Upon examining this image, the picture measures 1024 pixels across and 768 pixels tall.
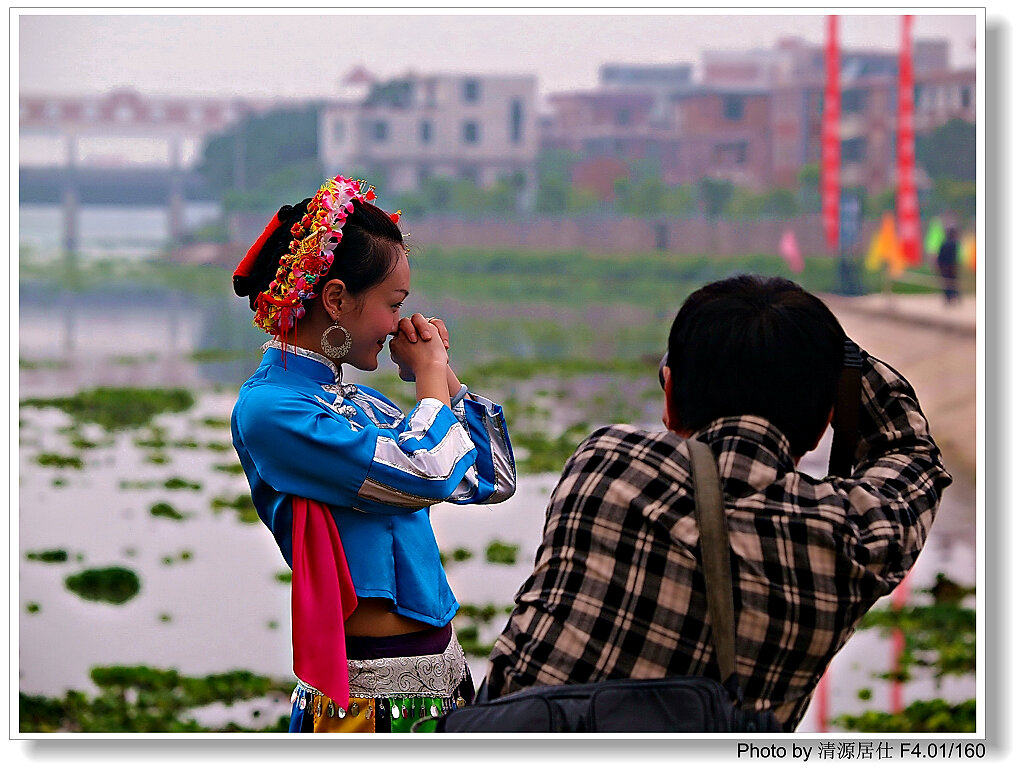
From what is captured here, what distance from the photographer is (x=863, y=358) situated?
4.41ft

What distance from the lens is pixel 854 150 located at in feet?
42.1

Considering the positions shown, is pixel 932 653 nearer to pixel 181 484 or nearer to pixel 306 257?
pixel 306 257

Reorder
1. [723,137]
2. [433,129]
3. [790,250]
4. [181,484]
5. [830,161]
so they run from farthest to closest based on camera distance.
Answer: [790,250], [830,161], [723,137], [433,129], [181,484]

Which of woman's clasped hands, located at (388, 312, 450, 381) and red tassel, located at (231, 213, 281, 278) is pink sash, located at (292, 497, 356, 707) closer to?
woman's clasped hands, located at (388, 312, 450, 381)

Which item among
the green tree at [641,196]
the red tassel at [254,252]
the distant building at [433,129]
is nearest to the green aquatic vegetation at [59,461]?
the distant building at [433,129]

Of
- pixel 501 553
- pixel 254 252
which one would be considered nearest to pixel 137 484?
pixel 501 553

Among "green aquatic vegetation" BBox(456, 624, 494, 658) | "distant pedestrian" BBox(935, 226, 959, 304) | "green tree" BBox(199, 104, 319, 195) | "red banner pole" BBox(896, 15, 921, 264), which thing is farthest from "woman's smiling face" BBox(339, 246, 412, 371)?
"green tree" BBox(199, 104, 319, 195)

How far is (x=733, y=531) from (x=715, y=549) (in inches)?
1.2

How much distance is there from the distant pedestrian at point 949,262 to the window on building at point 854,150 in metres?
1.81

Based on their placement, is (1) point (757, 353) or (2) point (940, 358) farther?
(2) point (940, 358)
